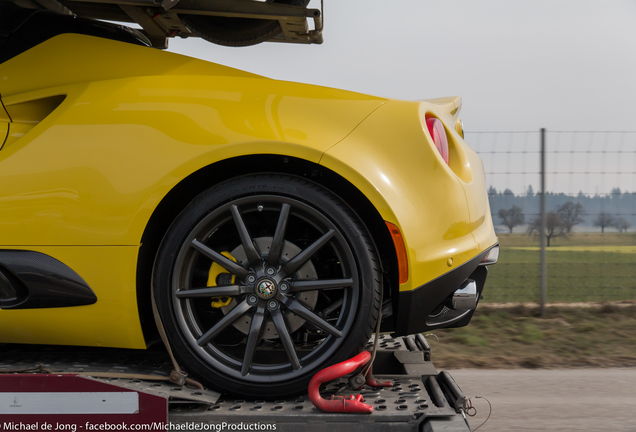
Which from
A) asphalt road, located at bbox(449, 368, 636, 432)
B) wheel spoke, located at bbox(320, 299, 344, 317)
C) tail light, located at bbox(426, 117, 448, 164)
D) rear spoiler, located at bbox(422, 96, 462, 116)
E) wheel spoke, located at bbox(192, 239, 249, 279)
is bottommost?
asphalt road, located at bbox(449, 368, 636, 432)

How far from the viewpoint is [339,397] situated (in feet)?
5.46

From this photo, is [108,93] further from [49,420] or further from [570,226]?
[570,226]

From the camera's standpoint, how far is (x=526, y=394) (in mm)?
2836

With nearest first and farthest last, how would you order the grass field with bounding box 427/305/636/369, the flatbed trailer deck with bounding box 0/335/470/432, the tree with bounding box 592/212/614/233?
the flatbed trailer deck with bounding box 0/335/470/432 < the grass field with bounding box 427/305/636/369 < the tree with bounding box 592/212/614/233

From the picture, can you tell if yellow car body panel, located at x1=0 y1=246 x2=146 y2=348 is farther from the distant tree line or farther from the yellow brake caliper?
the distant tree line

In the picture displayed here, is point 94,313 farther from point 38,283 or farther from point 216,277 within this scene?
point 216,277

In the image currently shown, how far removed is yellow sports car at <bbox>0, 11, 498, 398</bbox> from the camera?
5.62 feet

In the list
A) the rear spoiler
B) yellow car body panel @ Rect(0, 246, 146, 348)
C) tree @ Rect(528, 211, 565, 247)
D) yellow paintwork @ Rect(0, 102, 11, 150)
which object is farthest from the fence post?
yellow paintwork @ Rect(0, 102, 11, 150)

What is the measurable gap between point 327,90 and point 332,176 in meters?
0.33

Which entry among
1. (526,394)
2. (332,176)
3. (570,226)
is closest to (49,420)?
(332,176)

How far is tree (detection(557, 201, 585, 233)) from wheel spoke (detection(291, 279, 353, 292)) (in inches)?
146

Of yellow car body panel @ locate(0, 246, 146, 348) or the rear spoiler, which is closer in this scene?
yellow car body panel @ locate(0, 246, 146, 348)

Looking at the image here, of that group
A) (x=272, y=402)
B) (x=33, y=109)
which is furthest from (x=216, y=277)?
(x=33, y=109)

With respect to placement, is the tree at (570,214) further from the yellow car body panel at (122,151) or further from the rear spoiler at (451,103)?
the yellow car body panel at (122,151)
